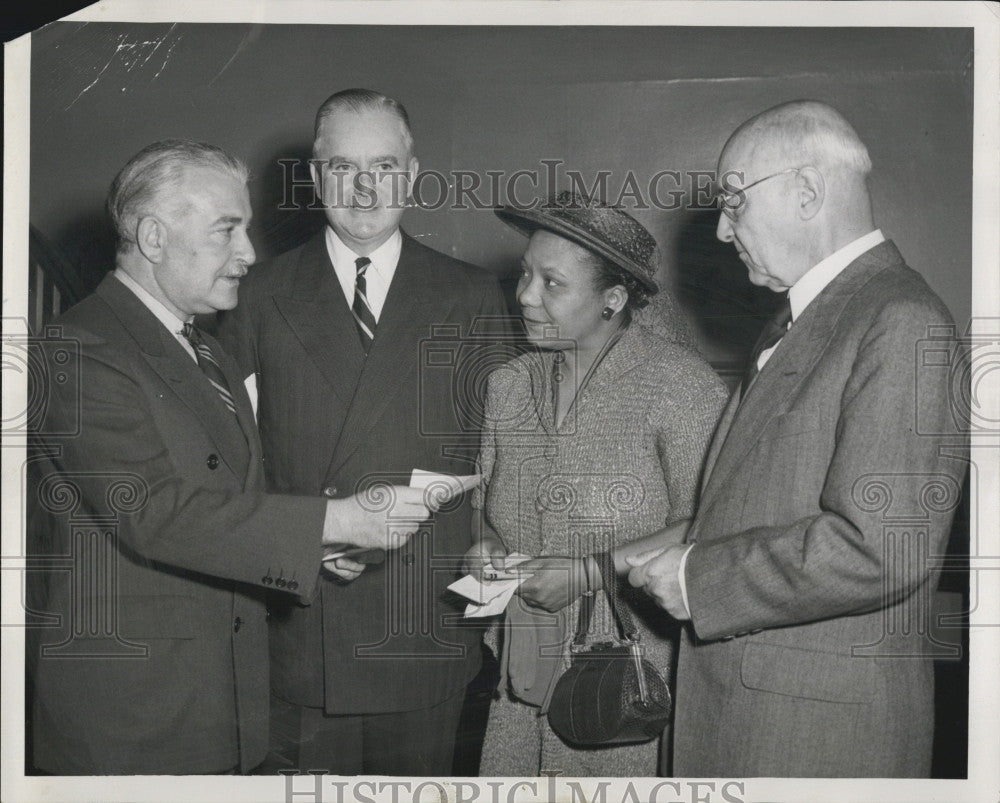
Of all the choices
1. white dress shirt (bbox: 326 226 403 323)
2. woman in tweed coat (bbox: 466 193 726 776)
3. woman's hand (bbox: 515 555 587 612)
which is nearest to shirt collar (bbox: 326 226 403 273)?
white dress shirt (bbox: 326 226 403 323)

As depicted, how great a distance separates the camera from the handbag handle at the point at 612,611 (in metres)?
2.78

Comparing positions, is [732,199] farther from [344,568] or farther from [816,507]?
[344,568]

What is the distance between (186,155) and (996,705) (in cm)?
259

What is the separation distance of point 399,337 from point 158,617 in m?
0.96

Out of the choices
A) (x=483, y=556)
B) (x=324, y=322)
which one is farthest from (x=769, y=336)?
(x=324, y=322)

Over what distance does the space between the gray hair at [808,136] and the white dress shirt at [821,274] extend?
220 millimetres

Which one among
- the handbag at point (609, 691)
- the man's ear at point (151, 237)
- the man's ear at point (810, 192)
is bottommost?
the handbag at point (609, 691)

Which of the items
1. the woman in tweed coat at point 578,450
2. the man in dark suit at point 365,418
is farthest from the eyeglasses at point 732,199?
the man in dark suit at point 365,418

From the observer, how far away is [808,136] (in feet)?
8.98

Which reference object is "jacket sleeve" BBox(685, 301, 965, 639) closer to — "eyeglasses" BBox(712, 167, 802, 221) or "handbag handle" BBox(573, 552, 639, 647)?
"handbag handle" BBox(573, 552, 639, 647)

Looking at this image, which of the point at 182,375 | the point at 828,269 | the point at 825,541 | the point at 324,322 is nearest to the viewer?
the point at 825,541

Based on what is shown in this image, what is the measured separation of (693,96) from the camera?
113 inches

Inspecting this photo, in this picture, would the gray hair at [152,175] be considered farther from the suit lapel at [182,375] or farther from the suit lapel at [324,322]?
the suit lapel at [324,322]

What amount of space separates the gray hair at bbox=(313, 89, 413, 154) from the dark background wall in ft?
0.09
